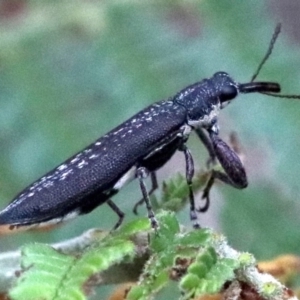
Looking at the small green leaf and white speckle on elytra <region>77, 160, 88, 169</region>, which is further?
white speckle on elytra <region>77, 160, 88, 169</region>

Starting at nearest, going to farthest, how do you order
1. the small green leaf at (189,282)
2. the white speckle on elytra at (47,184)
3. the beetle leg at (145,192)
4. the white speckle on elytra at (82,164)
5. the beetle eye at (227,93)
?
the small green leaf at (189,282), the beetle leg at (145,192), the white speckle on elytra at (47,184), the white speckle on elytra at (82,164), the beetle eye at (227,93)

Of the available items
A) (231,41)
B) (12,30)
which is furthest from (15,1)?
(231,41)

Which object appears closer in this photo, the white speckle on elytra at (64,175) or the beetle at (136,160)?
the beetle at (136,160)

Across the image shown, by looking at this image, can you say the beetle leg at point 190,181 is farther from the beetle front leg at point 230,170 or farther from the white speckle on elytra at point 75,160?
the white speckle on elytra at point 75,160

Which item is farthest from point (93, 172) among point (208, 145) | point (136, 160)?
point (208, 145)

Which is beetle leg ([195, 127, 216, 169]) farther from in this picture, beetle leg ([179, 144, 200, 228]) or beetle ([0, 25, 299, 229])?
beetle leg ([179, 144, 200, 228])

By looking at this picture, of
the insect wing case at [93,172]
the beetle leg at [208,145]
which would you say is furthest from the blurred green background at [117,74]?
the insect wing case at [93,172]

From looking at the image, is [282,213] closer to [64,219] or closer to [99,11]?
[64,219]

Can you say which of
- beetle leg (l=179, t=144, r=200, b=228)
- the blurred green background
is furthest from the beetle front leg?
the blurred green background

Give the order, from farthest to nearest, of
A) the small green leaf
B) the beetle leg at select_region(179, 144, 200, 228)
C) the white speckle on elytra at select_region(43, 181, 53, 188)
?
the white speckle on elytra at select_region(43, 181, 53, 188)
the beetle leg at select_region(179, 144, 200, 228)
the small green leaf
